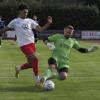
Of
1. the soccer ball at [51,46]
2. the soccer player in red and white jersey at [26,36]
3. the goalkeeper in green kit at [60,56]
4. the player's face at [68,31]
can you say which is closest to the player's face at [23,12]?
the soccer player in red and white jersey at [26,36]

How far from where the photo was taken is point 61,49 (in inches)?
549

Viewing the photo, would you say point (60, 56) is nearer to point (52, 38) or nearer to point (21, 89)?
point (52, 38)

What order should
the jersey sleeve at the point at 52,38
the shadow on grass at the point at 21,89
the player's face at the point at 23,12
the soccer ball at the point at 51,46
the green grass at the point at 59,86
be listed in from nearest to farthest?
the green grass at the point at 59,86 → the shadow on grass at the point at 21,89 → the soccer ball at the point at 51,46 → the player's face at the point at 23,12 → the jersey sleeve at the point at 52,38

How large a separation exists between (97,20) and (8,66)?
41.1m

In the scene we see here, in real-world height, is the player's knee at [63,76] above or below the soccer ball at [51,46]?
below

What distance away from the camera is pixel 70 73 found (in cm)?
1775

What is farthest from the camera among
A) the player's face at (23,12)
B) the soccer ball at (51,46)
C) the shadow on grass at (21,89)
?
the player's face at (23,12)

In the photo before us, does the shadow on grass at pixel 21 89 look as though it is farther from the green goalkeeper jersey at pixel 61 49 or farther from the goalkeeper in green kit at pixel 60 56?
the green goalkeeper jersey at pixel 61 49

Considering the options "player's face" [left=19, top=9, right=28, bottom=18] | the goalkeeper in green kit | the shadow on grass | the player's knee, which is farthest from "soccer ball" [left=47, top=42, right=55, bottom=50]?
the shadow on grass

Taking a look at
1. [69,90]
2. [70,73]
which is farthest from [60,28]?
[69,90]

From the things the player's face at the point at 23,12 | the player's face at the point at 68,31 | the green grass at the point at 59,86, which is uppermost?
the player's face at the point at 23,12

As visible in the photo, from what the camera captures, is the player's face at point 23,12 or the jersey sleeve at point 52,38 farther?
the jersey sleeve at point 52,38

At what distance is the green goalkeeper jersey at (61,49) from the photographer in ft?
45.5

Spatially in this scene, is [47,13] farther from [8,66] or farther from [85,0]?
[8,66]
